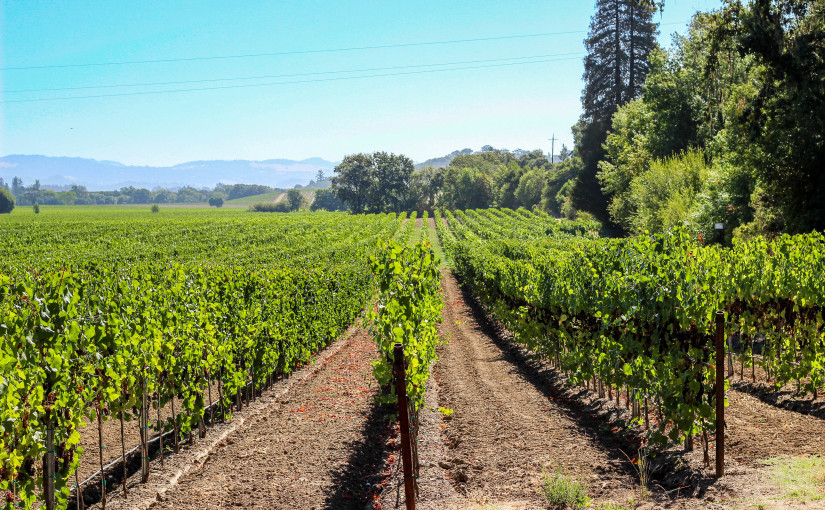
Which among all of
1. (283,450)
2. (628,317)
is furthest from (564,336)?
(283,450)

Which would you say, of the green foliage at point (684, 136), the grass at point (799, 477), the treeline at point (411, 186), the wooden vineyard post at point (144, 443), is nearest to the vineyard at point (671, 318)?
the grass at point (799, 477)

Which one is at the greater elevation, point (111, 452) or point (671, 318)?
point (671, 318)

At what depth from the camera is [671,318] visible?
6.91 meters

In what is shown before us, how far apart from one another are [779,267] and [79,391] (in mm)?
11886

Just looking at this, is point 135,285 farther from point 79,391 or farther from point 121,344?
point 79,391

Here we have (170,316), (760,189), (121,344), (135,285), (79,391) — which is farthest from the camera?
(760,189)

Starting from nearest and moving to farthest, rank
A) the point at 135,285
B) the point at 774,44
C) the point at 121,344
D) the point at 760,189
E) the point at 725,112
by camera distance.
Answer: the point at 121,344, the point at 135,285, the point at 774,44, the point at 760,189, the point at 725,112

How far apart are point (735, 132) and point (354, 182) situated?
110116 millimetres

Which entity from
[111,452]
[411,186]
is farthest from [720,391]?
[411,186]

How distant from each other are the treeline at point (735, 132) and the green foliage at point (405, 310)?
12.0 ft

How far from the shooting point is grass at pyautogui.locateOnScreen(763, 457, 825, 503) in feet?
17.3

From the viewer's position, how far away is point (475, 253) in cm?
2672

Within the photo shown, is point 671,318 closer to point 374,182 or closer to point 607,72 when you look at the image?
point 607,72

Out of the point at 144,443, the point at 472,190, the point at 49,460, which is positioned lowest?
the point at 144,443
